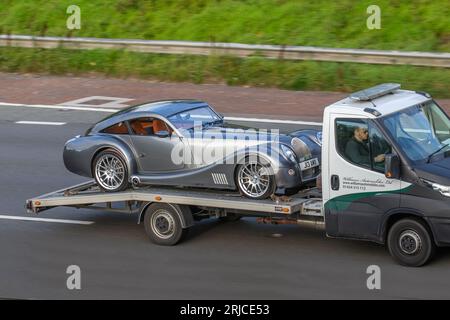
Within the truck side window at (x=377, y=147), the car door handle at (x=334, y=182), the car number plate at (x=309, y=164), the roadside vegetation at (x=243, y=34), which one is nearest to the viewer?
the truck side window at (x=377, y=147)

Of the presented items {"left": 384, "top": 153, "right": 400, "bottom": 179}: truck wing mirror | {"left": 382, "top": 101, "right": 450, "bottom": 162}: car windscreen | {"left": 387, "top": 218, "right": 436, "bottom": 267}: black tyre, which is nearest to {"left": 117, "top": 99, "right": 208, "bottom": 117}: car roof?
{"left": 382, "top": 101, "right": 450, "bottom": 162}: car windscreen

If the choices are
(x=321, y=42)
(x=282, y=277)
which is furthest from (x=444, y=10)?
(x=282, y=277)

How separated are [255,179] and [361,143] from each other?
143cm

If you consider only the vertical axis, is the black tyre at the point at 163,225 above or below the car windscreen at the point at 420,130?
below

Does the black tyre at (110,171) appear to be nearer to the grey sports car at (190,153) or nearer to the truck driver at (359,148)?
the grey sports car at (190,153)

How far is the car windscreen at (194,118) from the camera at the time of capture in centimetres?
1283

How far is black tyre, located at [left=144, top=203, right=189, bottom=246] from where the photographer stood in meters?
12.5

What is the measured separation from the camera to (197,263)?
12039mm

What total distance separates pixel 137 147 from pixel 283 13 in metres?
12.2

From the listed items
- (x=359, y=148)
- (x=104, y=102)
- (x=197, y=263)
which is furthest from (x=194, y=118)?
(x=104, y=102)

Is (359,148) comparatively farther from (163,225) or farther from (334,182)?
(163,225)

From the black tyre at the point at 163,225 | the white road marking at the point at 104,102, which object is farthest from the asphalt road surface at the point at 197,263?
the white road marking at the point at 104,102

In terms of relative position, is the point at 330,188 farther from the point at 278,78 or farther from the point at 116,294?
the point at 278,78

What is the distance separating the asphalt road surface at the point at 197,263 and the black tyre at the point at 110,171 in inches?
31.1
